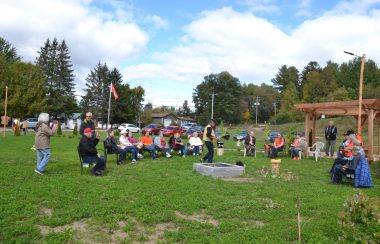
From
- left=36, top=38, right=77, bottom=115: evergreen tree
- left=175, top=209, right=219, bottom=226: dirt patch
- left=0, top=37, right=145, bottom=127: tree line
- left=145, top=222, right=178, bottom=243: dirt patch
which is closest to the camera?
left=145, top=222, right=178, bottom=243: dirt patch

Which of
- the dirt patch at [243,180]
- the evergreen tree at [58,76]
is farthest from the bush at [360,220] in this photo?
the evergreen tree at [58,76]

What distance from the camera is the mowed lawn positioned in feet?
16.3

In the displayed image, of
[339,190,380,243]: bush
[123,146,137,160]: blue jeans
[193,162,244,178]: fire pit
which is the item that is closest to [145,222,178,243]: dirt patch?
[339,190,380,243]: bush

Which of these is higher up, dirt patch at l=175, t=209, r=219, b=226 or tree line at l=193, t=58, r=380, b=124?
tree line at l=193, t=58, r=380, b=124

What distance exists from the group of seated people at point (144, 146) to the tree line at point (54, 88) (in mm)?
35825

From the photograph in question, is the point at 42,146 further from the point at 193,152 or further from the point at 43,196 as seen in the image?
the point at 193,152

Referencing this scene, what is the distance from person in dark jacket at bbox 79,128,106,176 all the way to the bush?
5.90 meters

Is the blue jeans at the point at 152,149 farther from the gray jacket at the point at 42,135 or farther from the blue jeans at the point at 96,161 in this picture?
the gray jacket at the point at 42,135

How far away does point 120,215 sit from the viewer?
5625mm

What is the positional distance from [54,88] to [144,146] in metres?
45.2

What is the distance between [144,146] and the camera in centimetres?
1341

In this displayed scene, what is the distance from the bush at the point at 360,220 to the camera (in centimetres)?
424

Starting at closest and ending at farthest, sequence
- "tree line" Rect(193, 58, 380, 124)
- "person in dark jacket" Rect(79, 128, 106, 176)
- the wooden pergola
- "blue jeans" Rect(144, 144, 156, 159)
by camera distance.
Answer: "person in dark jacket" Rect(79, 128, 106, 176)
"blue jeans" Rect(144, 144, 156, 159)
the wooden pergola
"tree line" Rect(193, 58, 380, 124)

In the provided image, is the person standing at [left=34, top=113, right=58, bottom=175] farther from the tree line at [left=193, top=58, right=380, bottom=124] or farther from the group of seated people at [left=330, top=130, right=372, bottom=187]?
the tree line at [left=193, top=58, right=380, bottom=124]
